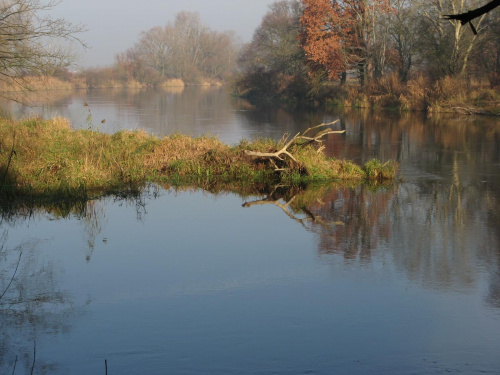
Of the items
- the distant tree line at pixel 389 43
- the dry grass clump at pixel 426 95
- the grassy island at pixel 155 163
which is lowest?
the grassy island at pixel 155 163

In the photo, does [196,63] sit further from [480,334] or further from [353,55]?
[480,334]

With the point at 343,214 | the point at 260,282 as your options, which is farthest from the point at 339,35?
the point at 260,282

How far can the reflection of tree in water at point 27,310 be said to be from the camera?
579 cm

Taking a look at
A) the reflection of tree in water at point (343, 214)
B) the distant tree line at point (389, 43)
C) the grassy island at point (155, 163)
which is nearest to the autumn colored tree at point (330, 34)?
the distant tree line at point (389, 43)

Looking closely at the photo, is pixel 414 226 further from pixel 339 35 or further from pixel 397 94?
pixel 339 35

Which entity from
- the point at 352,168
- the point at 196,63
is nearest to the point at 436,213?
the point at 352,168

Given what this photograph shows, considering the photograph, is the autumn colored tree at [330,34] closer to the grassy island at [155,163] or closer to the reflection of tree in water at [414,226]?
the grassy island at [155,163]

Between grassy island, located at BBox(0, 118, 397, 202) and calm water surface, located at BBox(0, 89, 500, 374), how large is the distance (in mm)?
842

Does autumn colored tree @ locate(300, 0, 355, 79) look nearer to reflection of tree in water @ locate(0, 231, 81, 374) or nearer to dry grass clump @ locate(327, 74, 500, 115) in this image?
dry grass clump @ locate(327, 74, 500, 115)

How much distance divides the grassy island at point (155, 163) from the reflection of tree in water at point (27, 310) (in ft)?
13.7

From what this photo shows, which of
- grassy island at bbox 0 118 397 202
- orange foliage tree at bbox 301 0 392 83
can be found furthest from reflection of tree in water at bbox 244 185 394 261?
orange foliage tree at bbox 301 0 392 83

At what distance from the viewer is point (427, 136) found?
22156mm

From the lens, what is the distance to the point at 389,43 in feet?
121

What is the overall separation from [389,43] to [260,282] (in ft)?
104
